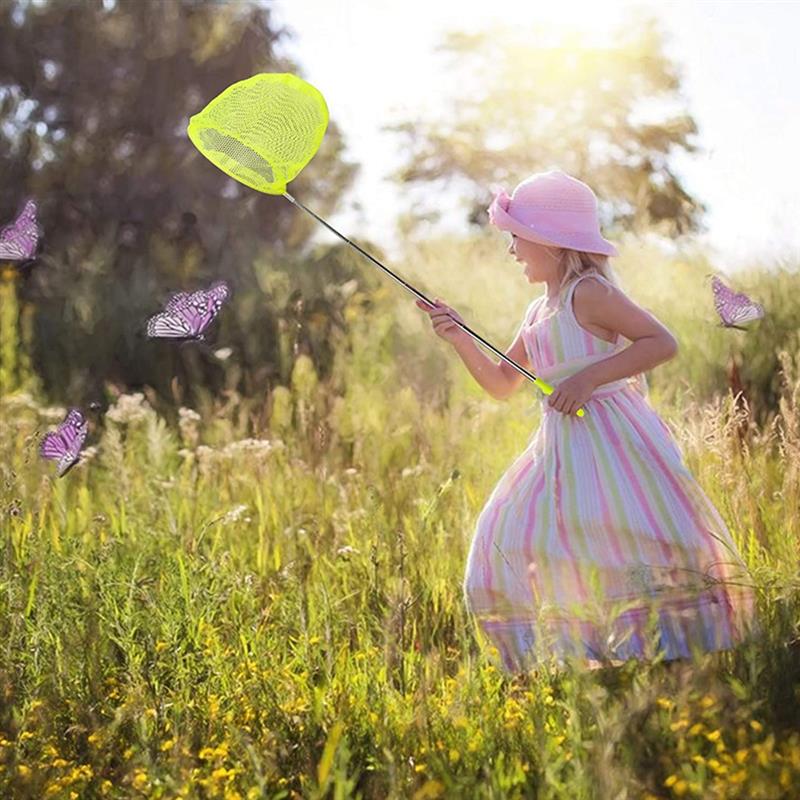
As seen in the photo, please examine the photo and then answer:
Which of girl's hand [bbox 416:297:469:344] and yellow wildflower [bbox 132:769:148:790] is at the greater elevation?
girl's hand [bbox 416:297:469:344]

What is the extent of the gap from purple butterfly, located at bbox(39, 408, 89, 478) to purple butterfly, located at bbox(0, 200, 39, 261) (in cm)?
46

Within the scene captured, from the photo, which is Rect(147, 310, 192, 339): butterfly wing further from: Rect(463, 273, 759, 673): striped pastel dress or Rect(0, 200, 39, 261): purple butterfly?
Rect(463, 273, 759, 673): striped pastel dress

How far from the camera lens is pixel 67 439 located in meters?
3.29

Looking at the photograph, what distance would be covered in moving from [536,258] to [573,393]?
40 cm

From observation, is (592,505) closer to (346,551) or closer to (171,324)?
(346,551)

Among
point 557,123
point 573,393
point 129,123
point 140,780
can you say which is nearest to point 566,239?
point 573,393

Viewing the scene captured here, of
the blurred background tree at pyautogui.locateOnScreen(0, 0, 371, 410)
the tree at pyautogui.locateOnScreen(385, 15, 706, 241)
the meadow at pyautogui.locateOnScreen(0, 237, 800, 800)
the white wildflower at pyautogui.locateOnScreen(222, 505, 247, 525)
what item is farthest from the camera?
the tree at pyautogui.locateOnScreen(385, 15, 706, 241)

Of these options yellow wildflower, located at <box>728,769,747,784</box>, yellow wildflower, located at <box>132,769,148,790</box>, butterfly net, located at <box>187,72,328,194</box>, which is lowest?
yellow wildflower, located at <box>132,769,148,790</box>

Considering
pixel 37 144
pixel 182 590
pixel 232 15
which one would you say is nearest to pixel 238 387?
pixel 182 590

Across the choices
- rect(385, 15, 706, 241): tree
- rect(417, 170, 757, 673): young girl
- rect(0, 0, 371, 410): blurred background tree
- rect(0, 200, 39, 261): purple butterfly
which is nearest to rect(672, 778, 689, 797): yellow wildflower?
rect(417, 170, 757, 673): young girl

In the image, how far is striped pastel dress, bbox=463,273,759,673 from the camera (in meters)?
3.03

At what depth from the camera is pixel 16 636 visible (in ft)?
9.70

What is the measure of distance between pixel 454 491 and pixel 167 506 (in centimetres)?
115

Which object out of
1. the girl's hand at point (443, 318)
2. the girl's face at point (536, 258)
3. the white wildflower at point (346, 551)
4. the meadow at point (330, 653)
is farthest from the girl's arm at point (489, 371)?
the white wildflower at point (346, 551)
